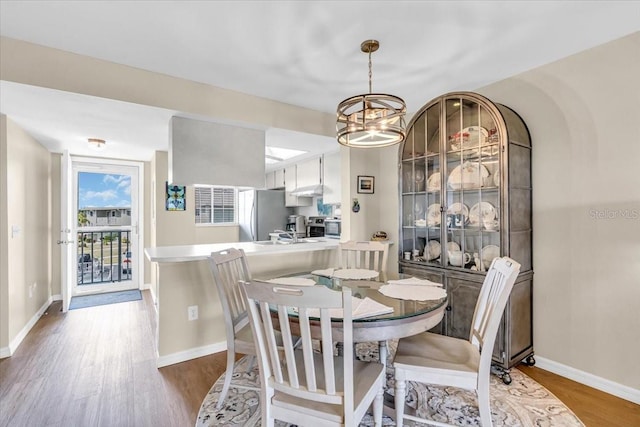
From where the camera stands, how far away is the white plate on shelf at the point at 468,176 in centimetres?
254

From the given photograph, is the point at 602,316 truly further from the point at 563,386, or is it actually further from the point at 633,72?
the point at 633,72

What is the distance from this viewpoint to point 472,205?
8.70 ft

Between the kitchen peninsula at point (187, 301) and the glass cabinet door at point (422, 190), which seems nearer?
the kitchen peninsula at point (187, 301)

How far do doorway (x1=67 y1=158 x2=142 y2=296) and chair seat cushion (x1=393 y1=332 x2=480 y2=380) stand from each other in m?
4.68

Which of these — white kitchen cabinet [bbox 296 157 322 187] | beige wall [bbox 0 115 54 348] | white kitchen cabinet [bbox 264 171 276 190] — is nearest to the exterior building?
beige wall [bbox 0 115 54 348]

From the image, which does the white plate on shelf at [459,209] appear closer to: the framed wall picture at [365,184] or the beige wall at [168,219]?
the framed wall picture at [365,184]

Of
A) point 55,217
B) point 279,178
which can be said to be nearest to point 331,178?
point 279,178

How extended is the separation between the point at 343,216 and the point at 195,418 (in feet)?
7.91

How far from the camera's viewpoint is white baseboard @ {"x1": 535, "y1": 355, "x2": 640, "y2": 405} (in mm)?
2062

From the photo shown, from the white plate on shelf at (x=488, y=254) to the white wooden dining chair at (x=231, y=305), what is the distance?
190 cm

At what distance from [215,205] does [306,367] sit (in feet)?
15.0

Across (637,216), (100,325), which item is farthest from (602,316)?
(100,325)

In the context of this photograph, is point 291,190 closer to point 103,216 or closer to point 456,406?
point 103,216

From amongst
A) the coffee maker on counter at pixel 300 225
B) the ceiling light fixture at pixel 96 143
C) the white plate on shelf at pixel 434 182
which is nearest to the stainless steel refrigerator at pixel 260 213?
the coffee maker on counter at pixel 300 225
